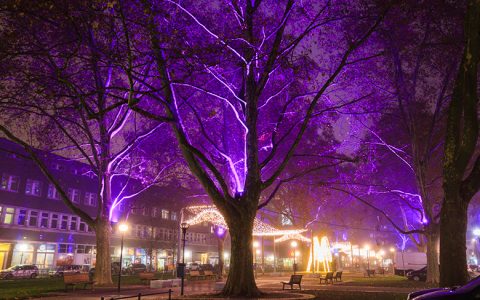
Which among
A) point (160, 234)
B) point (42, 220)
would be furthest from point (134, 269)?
point (160, 234)

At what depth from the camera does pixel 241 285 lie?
14.2 metres

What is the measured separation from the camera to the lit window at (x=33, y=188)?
45.1m

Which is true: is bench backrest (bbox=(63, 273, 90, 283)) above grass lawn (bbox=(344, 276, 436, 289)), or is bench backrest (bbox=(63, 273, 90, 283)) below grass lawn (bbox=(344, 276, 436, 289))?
above

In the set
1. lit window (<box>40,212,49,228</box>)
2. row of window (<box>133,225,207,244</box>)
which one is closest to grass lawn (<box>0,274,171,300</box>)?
lit window (<box>40,212,49,228</box>)

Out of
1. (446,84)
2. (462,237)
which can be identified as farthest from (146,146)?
(462,237)

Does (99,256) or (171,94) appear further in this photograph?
(99,256)

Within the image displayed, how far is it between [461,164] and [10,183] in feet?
146

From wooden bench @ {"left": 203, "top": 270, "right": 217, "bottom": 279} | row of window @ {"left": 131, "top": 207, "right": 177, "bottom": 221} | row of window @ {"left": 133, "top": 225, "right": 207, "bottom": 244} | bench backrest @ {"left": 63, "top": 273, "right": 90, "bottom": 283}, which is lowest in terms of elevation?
wooden bench @ {"left": 203, "top": 270, "right": 217, "bottom": 279}

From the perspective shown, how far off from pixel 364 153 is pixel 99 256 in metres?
17.4

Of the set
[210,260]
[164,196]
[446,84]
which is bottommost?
[210,260]

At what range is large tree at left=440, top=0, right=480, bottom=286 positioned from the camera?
9.53m

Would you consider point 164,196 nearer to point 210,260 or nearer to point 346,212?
point 346,212

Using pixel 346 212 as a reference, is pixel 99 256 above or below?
below

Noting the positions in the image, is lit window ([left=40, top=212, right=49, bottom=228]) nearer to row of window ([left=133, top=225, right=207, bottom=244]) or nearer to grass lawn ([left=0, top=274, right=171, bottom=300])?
→ row of window ([left=133, top=225, right=207, bottom=244])
